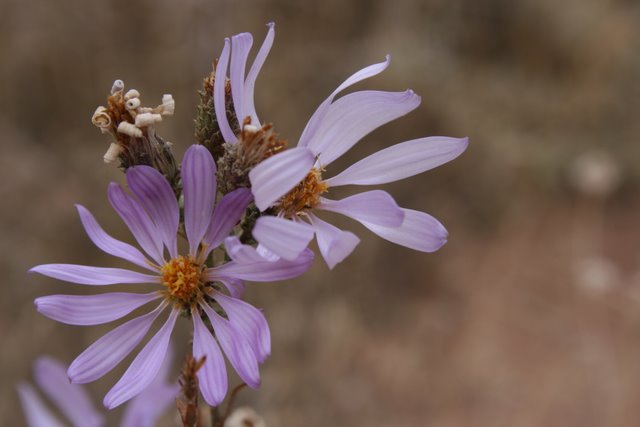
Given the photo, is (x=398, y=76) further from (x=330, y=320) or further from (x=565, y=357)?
(x=565, y=357)

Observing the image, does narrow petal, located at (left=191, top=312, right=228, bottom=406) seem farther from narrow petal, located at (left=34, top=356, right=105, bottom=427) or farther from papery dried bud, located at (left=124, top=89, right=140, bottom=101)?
narrow petal, located at (left=34, top=356, right=105, bottom=427)

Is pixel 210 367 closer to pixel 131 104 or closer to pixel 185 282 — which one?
pixel 185 282

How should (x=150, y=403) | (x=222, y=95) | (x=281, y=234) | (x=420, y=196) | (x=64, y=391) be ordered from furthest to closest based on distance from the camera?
(x=420, y=196) < (x=64, y=391) < (x=150, y=403) < (x=222, y=95) < (x=281, y=234)

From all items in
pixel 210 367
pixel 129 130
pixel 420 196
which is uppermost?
pixel 129 130

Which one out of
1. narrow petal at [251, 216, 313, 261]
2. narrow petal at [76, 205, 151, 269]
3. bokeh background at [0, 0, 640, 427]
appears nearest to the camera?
narrow petal at [251, 216, 313, 261]

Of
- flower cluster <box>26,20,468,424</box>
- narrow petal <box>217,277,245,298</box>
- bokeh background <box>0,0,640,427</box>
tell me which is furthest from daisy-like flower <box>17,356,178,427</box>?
bokeh background <box>0,0,640,427</box>

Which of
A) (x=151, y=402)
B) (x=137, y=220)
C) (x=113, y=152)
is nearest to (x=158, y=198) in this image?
(x=137, y=220)
